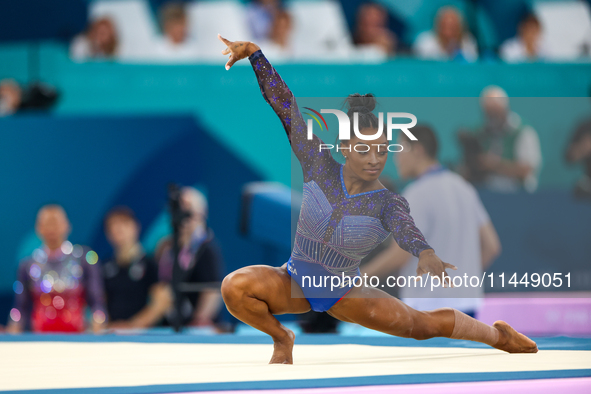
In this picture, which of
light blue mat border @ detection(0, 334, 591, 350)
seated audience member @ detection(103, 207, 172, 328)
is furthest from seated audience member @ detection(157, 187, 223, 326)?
light blue mat border @ detection(0, 334, 591, 350)

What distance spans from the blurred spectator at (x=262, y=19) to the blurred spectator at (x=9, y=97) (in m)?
2.44

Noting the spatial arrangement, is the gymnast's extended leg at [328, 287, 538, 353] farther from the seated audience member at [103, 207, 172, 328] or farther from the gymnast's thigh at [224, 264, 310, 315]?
the seated audience member at [103, 207, 172, 328]

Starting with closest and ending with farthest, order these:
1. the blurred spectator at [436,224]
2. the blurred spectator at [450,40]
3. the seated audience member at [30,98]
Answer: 1. the blurred spectator at [436,224]
2. the seated audience member at [30,98]
3. the blurred spectator at [450,40]

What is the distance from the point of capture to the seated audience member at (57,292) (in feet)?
15.2

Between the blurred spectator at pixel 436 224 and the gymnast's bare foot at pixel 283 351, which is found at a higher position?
the blurred spectator at pixel 436 224

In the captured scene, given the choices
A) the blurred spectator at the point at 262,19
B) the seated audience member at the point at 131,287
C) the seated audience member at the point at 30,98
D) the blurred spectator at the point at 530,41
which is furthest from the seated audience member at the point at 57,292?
the blurred spectator at the point at 530,41

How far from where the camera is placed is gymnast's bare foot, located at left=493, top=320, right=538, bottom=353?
10.0 ft

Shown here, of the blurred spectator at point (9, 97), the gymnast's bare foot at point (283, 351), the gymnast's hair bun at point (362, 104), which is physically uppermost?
the gymnast's hair bun at point (362, 104)

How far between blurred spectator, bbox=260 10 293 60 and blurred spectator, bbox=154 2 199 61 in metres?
0.74

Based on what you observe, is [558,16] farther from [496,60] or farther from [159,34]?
[159,34]

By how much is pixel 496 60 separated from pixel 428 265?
15.4 ft

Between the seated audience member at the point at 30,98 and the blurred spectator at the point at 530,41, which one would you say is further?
the blurred spectator at the point at 530,41

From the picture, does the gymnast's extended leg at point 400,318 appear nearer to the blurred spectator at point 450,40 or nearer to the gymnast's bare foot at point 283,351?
the gymnast's bare foot at point 283,351

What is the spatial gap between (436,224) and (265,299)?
1019 mm
